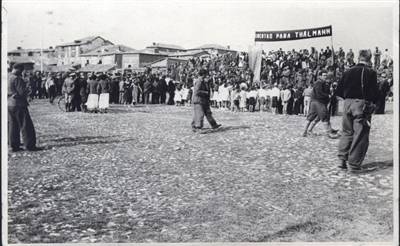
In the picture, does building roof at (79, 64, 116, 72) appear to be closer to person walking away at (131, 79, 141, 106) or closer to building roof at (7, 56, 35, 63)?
person walking away at (131, 79, 141, 106)

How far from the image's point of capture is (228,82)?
8.26m

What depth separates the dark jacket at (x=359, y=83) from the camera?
16.9ft

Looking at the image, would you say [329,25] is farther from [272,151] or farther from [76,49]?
[76,49]

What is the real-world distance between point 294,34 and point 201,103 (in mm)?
2369

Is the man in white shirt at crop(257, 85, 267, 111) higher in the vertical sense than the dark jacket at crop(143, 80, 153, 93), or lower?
lower

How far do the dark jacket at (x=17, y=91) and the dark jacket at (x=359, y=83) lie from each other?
3784 millimetres

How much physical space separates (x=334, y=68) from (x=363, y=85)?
1083mm

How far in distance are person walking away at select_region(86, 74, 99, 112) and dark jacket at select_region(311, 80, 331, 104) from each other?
409cm

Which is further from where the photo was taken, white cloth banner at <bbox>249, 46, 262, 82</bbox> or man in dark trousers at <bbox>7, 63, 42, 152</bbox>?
white cloth banner at <bbox>249, 46, 262, 82</bbox>

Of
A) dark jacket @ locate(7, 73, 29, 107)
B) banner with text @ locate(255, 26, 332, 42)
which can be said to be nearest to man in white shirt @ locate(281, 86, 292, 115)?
banner with text @ locate(255, 26, 332, 42)

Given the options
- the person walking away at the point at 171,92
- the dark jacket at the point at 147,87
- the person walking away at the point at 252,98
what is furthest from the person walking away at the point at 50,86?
the person walking away at the point at 252,98

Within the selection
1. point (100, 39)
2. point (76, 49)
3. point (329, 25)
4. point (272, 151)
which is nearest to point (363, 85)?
point (329, 25)

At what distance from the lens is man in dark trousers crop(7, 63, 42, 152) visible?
5.19 metres

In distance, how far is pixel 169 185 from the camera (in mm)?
4852
